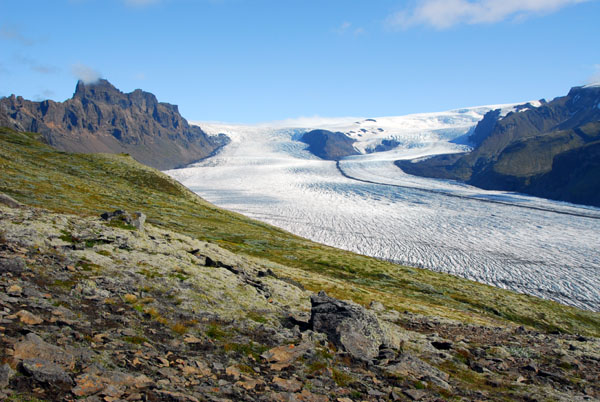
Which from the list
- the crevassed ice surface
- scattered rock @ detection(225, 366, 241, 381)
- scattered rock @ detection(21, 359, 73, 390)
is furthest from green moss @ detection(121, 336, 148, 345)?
the crevassed ice surface

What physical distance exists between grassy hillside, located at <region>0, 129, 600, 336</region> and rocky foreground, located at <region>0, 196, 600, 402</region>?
10889 millimetres

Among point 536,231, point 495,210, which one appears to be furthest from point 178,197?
point 495,210

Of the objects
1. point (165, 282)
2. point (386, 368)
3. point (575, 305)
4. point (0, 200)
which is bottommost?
point (575, 305)

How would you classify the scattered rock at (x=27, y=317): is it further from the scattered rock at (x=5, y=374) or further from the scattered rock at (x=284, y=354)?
the scattered rock at (x=284, y=354)

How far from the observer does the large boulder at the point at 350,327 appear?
15.3 meters

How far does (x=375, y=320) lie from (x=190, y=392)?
9185mm

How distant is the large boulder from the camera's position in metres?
15.3

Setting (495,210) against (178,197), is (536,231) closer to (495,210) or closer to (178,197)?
(495,210)

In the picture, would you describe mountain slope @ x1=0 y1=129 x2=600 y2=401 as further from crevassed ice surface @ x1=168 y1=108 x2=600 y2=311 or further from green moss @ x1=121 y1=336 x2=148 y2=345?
crevassed ice surface @ x1=168 y1=108 x2=600 y2=311

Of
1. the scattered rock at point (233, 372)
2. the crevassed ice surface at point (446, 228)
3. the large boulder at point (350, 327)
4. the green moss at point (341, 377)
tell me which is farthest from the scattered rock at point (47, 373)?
the crevassed ice surface at point (446, 228)

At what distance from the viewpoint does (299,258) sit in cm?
5012

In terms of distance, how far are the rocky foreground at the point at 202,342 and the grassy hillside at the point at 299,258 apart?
10.9 meters

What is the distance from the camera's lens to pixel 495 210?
390ft

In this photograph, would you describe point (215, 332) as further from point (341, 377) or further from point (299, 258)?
point (299, 258)
